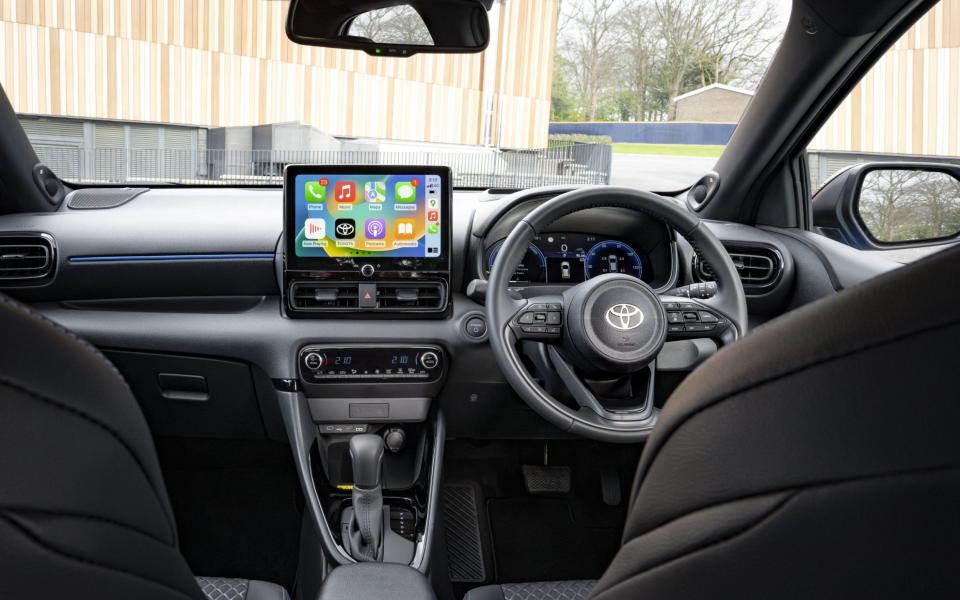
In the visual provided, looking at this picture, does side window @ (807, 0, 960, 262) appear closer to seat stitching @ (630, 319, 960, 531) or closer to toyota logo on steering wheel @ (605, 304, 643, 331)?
toyota logo on steering wheel @ (605, 304, 643, 331)

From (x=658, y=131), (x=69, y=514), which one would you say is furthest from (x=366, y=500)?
(x=69, y=514)

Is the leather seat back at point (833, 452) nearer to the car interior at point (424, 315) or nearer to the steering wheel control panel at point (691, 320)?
the car interior at point (424, 315)

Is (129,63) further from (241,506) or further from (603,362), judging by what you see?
(603,362)

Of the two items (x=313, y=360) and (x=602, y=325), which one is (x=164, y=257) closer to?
(x=313, y=360)

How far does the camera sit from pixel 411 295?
293cm

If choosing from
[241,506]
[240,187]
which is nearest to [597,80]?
[240,187]

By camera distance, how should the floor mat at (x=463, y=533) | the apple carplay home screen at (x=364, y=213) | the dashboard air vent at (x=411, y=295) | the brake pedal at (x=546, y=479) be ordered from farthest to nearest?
the brake pedal at (x=546, y=479), the floor mat at (x=463, y=533), the dashboard air vent at (x=411, y=295), the apple carplay home screen at (x=364, y=213)

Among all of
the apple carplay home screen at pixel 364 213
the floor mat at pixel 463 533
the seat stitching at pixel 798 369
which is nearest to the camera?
the seat stitching at pixel 798 369

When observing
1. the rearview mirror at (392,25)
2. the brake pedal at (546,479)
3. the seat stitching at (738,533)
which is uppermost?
the rearview mirror at (392,25)

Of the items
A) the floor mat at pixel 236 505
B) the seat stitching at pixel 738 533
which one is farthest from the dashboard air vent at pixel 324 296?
the seat stitching at pixel 738 533

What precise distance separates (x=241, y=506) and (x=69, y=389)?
3076 mm

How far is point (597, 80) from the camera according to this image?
310cm

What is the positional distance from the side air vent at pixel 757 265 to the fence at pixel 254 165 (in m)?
0.60

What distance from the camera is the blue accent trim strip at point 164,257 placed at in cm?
298
